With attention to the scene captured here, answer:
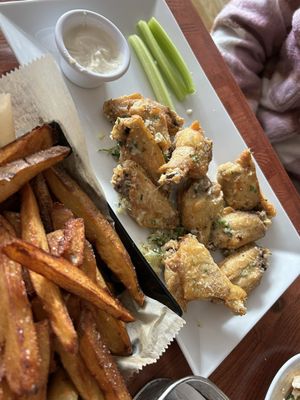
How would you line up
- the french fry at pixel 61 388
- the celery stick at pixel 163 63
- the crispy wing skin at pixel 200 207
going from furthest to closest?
the celery stick at pixel 163 63, the crispy wing skin at pixel 200 207, the french fry at pixel 61 388

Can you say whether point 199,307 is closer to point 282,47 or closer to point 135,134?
point 135,134

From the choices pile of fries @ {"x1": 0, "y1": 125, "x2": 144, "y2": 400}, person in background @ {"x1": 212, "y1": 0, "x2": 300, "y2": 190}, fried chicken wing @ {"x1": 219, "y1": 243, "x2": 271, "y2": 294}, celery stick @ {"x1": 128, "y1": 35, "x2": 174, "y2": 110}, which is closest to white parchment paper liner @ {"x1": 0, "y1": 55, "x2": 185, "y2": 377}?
pile of fries @ {"x1": 0, "y1": 125, "x2": 144, "y2": 400}

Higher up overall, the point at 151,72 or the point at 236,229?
the point at 151,72

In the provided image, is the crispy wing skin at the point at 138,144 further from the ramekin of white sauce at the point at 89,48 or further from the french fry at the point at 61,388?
the french fry at the point at 61,388

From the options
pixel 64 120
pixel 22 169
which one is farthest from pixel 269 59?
pixel 22 169

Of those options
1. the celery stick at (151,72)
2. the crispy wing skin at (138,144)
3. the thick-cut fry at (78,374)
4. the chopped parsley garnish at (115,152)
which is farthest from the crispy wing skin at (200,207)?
the thick-cut fry at (78,374)

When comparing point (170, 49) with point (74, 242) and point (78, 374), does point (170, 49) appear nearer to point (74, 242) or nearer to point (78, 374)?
point (74, 242)

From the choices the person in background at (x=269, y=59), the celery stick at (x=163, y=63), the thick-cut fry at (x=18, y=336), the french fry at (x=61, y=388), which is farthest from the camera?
the person in background at (x=269, y=59)
